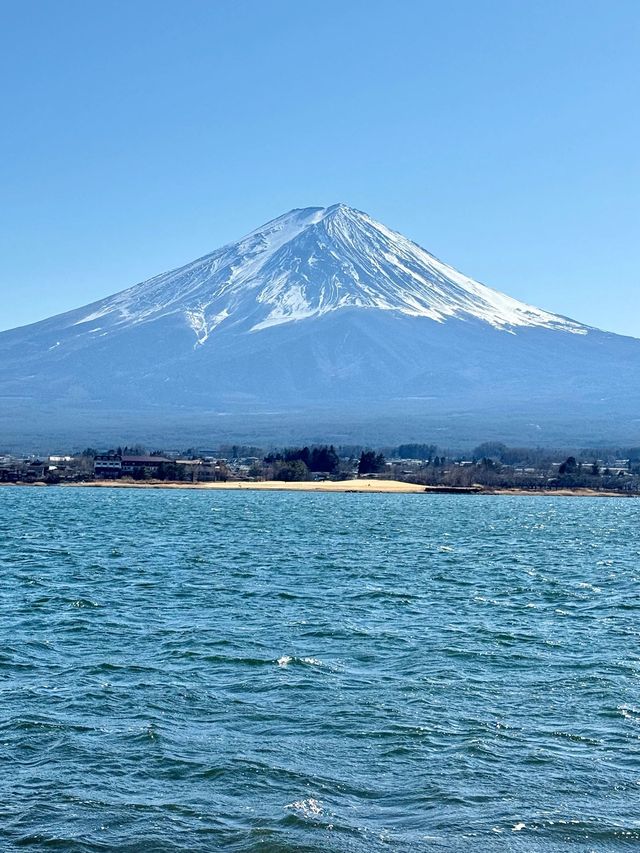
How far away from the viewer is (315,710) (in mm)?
15664

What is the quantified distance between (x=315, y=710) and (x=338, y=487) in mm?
95368

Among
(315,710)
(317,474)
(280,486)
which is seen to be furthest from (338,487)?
(315,710)

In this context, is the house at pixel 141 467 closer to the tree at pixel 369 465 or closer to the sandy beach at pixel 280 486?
the sandy beach at pixel 280 486

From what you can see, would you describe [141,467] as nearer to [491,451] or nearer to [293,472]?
[293,472]

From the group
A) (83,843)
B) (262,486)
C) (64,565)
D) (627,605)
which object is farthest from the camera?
(262,486)

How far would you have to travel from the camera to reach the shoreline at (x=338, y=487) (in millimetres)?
110812

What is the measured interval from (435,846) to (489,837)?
569 mm

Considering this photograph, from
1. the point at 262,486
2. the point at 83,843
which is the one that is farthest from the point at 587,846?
the point at 262,486

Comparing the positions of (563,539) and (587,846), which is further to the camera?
(563,539)

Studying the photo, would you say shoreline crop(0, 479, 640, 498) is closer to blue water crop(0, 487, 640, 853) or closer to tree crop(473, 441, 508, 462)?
tree crop(473, 441, 508, 462)

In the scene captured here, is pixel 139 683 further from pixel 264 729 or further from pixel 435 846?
pixel 435 846

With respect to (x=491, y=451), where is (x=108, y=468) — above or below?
below

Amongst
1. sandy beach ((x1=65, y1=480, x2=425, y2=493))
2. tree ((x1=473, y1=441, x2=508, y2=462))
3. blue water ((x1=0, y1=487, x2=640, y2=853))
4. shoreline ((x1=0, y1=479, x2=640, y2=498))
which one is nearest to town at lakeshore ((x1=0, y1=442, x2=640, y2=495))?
shoreline ((x1=0, y1=479, x2=640, y2=498))

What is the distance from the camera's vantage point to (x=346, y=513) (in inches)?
2795
